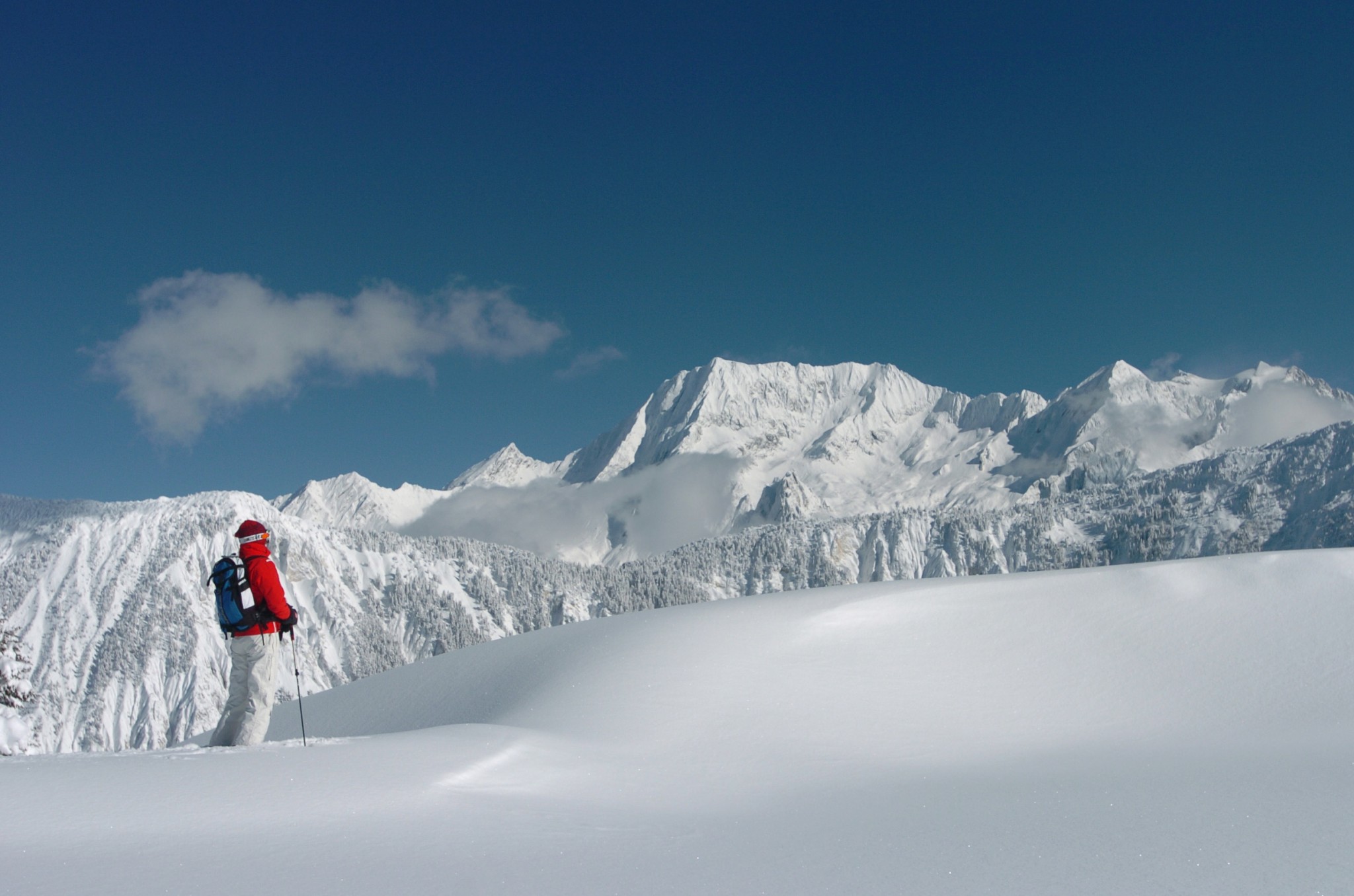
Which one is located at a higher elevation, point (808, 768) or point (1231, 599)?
point (1231, 599)

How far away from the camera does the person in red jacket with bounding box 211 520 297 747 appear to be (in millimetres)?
10461

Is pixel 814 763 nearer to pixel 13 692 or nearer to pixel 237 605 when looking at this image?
pixel 237 605

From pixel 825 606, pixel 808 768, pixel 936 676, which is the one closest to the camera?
pixel 808 768

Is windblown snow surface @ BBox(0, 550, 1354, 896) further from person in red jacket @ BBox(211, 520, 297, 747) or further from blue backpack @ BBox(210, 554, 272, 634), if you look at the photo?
blue backpack @ BBox(210, 554, 272, 634)

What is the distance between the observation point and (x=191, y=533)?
19462cm

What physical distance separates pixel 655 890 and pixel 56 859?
3.81m

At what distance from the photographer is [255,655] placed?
10.5m

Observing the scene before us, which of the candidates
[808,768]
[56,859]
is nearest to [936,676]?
[808,768]

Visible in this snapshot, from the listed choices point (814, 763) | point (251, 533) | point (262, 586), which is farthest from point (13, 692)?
point (814, 763)

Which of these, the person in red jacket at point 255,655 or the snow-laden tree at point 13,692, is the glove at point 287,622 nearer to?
the person in red jacket at point 255,655

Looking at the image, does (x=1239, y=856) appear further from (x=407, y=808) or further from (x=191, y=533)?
(x=191, y=533)

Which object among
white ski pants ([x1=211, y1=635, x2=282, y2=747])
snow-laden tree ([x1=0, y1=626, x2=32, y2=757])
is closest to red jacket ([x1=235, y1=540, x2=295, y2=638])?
white ski pants ([x1=211, y1=635, x2=282, y2=747])

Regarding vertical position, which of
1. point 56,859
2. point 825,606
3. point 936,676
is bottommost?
point 56,859

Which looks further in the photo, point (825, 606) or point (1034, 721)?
point (825, 606)
